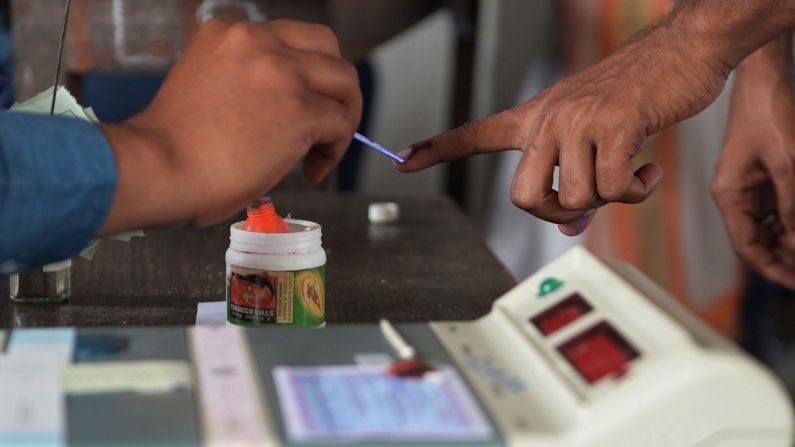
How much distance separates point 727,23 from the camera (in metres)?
1.23

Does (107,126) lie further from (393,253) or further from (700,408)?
(393,253)

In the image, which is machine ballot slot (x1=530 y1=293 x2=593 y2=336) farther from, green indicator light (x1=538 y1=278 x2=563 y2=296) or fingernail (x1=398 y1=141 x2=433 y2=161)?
fingernail (x1=398 y1=141 x2=433 y2=161)

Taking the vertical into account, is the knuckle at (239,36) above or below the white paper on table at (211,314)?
above

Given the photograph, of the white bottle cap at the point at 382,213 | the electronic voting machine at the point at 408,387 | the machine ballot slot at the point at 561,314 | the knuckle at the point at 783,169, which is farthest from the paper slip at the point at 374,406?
the white bottle cap at the point at 382,213

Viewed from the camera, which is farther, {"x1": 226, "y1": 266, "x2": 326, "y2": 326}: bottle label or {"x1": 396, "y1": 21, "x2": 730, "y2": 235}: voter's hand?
{"x1": 396, "y1": 21, "x2": 730, "y2": 235}: voter's hand

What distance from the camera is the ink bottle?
40.4 inches

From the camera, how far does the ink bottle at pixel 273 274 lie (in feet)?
3.36

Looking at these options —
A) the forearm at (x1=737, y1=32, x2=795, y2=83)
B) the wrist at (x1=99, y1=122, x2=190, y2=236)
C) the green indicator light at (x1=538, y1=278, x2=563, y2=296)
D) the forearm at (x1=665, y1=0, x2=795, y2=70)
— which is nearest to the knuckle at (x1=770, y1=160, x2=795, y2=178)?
the forearm at (x1=737, y1=32, x2=795, y2=83)

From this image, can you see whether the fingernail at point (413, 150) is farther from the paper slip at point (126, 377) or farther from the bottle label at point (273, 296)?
the paper slip at point (126, 377)

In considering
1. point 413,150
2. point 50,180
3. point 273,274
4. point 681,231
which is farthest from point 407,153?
point 681,231

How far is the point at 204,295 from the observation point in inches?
51.6

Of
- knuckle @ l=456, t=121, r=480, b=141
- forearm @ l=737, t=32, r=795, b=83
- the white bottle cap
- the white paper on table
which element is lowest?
the white bottle cap

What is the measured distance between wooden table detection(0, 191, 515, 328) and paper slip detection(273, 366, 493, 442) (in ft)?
1.54

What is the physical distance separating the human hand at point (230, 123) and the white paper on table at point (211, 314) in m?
0.28
